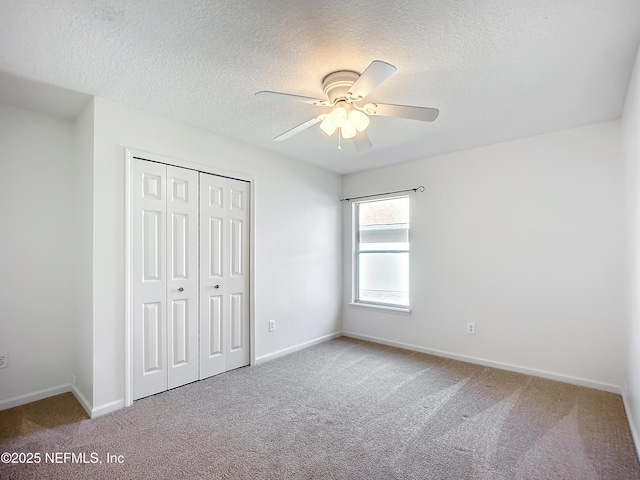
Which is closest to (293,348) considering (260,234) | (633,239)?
(260,234)

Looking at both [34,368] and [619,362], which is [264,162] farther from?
[619,362]

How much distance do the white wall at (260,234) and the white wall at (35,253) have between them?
2.29 feet

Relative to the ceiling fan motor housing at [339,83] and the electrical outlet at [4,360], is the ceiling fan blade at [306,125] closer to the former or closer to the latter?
the ceiling fan motor housing at [339,83]

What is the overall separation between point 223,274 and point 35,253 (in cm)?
155

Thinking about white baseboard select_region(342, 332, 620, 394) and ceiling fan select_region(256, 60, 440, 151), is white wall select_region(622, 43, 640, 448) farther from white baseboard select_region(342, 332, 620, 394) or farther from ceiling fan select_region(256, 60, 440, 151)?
ceiling fan select_region(256, 60, 440, 151)

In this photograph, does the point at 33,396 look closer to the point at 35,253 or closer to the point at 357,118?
the point at 35,253

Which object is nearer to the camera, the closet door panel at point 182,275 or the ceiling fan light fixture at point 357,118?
the ceiling fan light fixture at point 357,118

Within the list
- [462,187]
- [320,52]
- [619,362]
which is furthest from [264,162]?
[619,362]

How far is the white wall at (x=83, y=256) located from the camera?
97.9 inches

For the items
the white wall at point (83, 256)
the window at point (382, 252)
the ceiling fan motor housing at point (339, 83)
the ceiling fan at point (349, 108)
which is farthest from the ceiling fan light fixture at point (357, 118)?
the window at point (382, 252)

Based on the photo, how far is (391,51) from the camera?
187 centimetres

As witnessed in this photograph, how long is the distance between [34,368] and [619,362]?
16.4ft

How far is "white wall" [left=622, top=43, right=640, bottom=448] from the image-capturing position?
1.96 meters

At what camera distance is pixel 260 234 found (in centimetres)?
364
